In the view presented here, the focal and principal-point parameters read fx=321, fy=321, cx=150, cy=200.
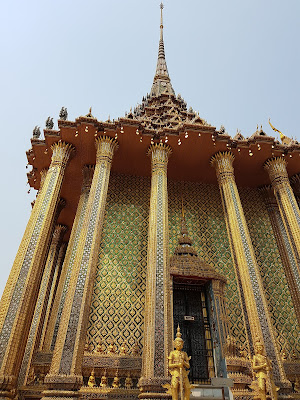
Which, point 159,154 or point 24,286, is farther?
point 159,154

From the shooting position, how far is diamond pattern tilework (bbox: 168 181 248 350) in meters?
9.79

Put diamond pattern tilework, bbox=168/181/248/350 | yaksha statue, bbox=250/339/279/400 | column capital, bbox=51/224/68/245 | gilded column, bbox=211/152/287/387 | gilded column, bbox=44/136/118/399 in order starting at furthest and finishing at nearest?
column capital, bbox=51/224/68/245 → diamond pattern tilework, bbox=168/181/248/350 → gilded column, bbox=211/152/287/387 → gilded column, bbox=44/136/118/399 → yaksha statue, bbox=250/339/279/400

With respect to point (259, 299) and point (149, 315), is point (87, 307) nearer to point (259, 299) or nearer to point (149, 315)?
point (149, 315)

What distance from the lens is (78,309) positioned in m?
7.25

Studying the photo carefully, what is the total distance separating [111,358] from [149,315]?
1.60 m

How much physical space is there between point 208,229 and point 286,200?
2.75 meters

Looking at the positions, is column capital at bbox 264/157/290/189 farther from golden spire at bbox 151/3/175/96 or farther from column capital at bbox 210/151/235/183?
golden spire at bbox 151/3/175/96

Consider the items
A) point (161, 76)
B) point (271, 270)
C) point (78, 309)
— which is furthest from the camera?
point (161, 76)

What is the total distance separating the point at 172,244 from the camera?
10.7m

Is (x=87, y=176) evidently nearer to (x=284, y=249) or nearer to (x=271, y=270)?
(x=271, y=270)

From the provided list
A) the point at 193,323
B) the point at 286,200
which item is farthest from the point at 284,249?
the point at 193,323

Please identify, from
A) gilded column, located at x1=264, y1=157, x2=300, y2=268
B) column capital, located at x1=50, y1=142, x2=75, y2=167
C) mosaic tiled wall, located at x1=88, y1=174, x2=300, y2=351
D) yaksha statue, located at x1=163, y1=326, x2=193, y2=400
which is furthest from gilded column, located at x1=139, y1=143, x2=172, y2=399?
gilded column, located at x1=264, y1=157, x2=300, y2=268

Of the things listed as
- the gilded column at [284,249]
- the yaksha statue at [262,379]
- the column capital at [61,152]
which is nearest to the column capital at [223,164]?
the gilded column at [284,249]

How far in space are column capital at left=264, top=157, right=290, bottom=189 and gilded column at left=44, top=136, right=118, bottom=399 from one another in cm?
563
